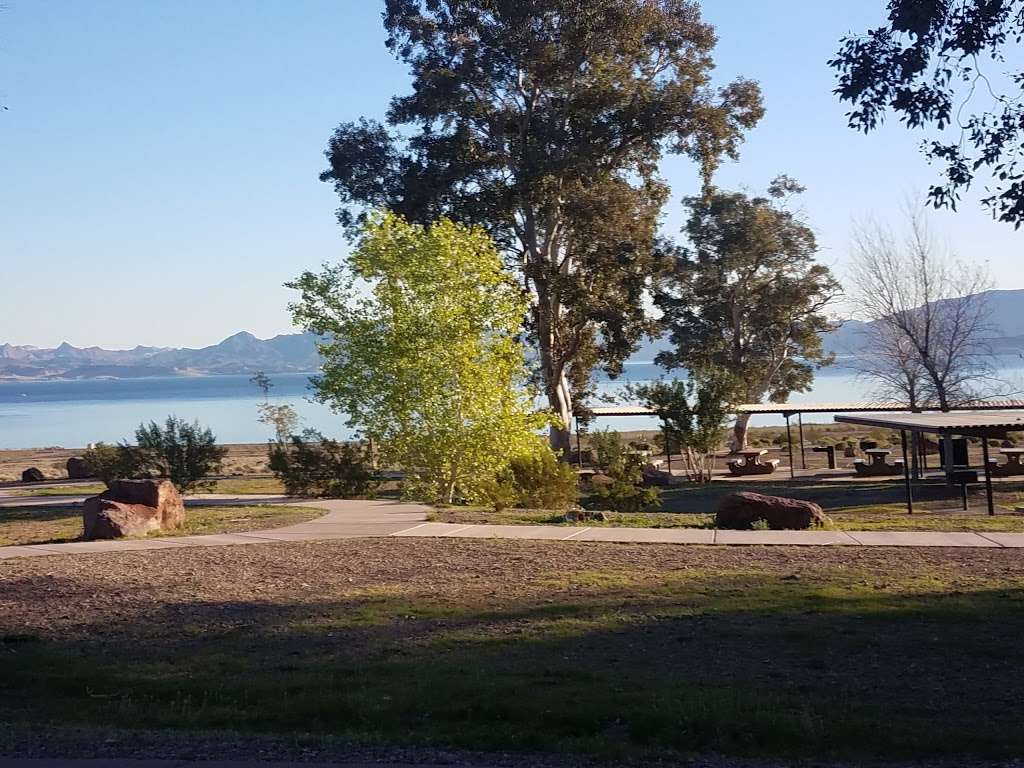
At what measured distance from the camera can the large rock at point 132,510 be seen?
53.0 feet

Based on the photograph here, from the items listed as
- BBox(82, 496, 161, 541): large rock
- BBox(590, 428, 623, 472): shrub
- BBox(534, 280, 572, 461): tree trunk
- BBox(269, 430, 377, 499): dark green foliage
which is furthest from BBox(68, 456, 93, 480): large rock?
BBox(82, 496, 161, 541): large rock

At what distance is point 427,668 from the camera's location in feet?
27.8

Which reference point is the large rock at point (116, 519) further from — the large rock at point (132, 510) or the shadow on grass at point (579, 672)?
the shadow on grass at point (579, 672)

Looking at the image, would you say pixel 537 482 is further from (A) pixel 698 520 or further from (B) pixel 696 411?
(B) pixel 696 411

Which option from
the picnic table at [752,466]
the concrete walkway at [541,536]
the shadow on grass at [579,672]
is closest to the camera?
the shadow on grass at [579,672]

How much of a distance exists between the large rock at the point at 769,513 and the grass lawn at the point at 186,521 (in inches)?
254

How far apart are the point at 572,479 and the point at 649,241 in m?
16.9

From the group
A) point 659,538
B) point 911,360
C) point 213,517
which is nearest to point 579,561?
point 659,538

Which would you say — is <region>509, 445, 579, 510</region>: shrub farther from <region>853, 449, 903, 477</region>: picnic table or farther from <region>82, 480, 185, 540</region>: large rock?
<region>853, 449, 903, 477</region>: picnic table

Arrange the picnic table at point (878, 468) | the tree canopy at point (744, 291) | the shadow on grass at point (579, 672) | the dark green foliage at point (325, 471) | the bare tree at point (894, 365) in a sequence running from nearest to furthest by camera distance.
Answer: the shadow on grass at point (579, 672)
the dark green foliage at point (325, 471)
the picnic table at point (878, 468)
the bare tree at point (894, 365)
the tree canopy at point (744, 291)

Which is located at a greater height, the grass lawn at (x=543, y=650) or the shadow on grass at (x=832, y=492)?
the shadow on grass at (x=832, y=492)

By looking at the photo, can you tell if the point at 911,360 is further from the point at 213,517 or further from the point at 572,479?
the point at 213,517

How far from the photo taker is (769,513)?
1673 cm

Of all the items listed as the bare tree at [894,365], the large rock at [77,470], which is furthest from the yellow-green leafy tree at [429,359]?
the bare tree at [894,365]
